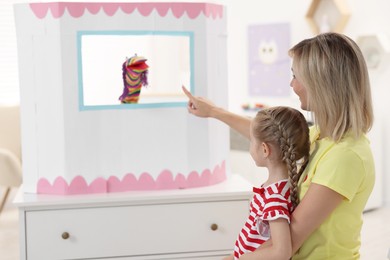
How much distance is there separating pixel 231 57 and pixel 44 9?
9.93ft

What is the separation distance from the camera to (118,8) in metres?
2.05

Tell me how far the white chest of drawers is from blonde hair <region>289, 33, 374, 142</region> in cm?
80

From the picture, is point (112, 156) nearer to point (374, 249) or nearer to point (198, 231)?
point (198, 231)

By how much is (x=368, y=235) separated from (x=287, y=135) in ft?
6.89

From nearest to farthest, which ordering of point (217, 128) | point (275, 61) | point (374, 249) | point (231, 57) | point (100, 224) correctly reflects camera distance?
point (100, 224)
point (217, 128)
point (374, 249)
point (275, 61)
point (231, 57)

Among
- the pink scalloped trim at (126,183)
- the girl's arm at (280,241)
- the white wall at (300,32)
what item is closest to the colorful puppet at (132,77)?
the pink scalloped trim at (126,183)

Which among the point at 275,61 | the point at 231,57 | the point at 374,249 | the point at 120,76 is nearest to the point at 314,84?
the point at 120,76

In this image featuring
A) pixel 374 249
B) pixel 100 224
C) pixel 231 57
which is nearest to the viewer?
pixel 100 224

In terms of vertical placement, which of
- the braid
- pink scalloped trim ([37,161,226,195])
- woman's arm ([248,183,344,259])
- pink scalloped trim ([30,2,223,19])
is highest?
pink scalloped trim ([30,2,223,19])

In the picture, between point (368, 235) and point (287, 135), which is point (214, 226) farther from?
point (368, 235)

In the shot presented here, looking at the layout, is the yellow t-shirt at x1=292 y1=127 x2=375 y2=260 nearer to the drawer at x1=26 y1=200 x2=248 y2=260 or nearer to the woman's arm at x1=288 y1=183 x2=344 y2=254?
the woman's arm at x1=288 y1=183 x2=344 y2=254

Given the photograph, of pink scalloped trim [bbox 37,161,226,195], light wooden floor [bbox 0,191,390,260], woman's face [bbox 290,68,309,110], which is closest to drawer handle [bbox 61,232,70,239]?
pink scalloped trim [bbox 37,161,226,195]

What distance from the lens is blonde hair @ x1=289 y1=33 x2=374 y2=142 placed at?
131 cm

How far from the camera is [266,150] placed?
4.60 feet
